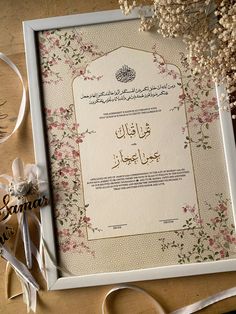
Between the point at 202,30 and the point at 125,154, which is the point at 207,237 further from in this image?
the point at 202,30

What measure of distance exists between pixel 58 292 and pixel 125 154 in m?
0.27

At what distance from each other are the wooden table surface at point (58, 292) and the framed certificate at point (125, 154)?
0.9 inches

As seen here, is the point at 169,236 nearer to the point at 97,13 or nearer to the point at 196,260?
the point at 196,260

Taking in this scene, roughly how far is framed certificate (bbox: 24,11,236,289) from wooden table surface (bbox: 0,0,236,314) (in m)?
0.02

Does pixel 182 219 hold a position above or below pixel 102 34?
below

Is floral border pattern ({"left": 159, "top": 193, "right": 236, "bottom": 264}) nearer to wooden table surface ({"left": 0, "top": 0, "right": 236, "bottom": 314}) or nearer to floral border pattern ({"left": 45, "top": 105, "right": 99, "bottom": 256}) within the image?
wooden table surface ({"left": 0, "top": 0, "right": 236, "bottom": 314})

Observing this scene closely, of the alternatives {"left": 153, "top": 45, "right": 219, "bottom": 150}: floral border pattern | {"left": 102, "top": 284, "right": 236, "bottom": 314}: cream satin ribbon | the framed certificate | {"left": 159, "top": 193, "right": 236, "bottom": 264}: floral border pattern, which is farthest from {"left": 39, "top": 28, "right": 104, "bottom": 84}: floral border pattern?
{"left": 102, "top": 284, "right": 236, "bottom": 314}: cream satin ribbon

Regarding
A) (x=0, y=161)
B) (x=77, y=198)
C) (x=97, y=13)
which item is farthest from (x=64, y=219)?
(x=97, y=13)

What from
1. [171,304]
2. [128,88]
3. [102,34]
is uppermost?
[102,34]

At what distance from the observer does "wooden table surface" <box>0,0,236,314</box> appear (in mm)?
675

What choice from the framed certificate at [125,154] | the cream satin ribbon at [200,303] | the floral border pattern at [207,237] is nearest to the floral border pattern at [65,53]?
the framed certificate at [125,154]

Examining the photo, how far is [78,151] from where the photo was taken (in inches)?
27.5

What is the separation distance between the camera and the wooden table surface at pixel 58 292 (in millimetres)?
675

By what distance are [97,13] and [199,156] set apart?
31 centimetres
